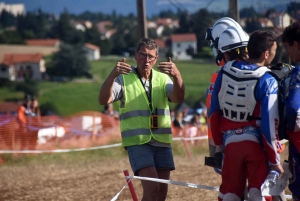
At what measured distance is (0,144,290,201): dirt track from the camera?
8477 mm

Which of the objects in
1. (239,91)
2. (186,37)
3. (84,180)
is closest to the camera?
(239,91)

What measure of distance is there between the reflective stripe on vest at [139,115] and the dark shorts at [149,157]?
69mm

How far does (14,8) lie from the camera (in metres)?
67.1

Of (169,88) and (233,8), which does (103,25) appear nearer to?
(233,8)

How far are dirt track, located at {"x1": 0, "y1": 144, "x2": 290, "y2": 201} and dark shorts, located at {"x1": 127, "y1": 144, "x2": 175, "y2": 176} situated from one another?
200 cm

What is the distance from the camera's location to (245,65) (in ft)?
15.5

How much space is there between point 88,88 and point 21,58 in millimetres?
6110

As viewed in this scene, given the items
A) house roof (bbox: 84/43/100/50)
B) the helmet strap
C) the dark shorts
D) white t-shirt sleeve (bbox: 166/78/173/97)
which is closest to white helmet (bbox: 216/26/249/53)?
the helmet strap

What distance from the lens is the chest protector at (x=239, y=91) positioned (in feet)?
15.3

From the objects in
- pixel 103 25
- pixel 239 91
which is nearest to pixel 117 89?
pixel 239 91

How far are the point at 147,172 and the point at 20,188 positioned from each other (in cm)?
416

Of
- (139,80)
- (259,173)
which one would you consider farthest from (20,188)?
(259,173)

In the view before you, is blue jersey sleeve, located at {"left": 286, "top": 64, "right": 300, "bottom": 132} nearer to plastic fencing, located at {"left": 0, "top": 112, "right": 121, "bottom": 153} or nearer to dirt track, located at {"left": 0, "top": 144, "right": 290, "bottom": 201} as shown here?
dirt track, located at {"left": 0, "top": 144, "right": 290, "bottom": 201}

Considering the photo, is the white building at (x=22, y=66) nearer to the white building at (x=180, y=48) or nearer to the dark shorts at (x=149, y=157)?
the white building at (x=180, y=48)
